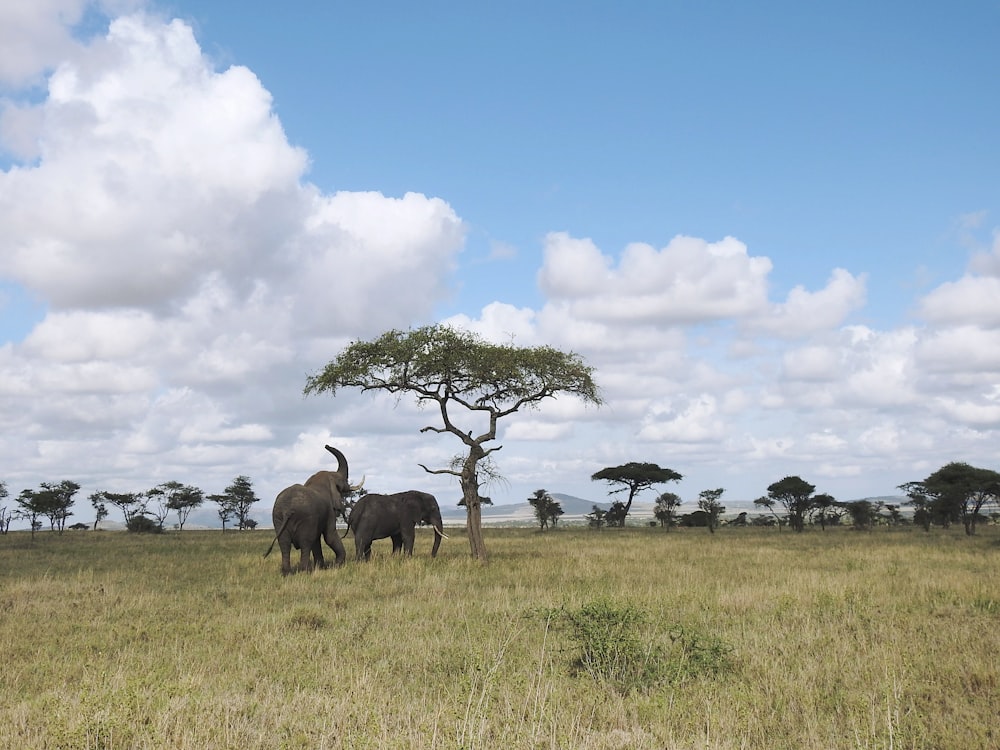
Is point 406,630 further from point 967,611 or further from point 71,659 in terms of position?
point 967,611

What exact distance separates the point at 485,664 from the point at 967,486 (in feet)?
157

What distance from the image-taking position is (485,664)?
8781 millimetres

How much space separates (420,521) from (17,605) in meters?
14.8

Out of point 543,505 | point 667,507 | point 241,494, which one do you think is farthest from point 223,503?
point 667,507

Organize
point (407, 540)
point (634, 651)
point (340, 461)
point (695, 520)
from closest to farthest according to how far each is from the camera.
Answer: point (634, 651) → point (340, 461) → point (407, 540) → point (695, 520)

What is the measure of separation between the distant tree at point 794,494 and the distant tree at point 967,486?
10.5 metres

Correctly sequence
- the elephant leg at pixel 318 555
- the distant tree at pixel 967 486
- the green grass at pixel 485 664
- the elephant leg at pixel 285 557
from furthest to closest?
1. the distant tree at pixel 967 486
2. the elephant leg at pixel 318 555
3. the elephant leg at pixel 285 557
4. the green grass at pixel 485 664

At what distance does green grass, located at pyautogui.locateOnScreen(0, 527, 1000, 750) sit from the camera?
6.58 m

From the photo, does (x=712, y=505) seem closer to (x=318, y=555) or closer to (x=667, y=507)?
(x=667, y=507)

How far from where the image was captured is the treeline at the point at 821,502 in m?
47.3

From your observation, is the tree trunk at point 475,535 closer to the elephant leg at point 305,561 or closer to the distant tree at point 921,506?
the elephant leg at point 305,561

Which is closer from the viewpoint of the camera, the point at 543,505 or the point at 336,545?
the point at 336,545

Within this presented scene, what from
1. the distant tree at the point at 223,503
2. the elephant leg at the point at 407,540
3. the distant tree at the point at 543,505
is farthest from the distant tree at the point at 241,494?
the elephant leg at the point at 407,540

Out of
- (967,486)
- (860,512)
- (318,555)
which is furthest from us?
(860,512)
